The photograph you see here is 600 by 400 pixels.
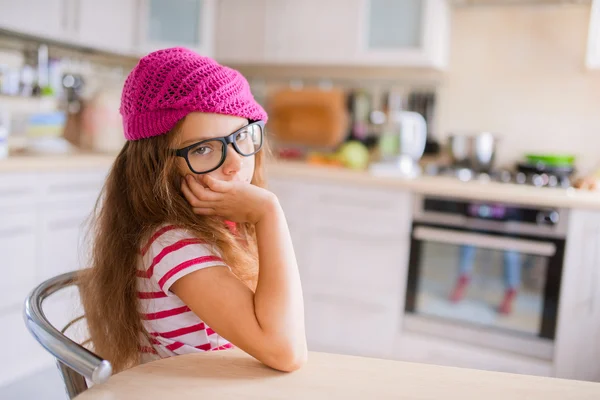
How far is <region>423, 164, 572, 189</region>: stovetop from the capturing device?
245 cm

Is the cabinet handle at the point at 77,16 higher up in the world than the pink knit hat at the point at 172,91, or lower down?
higher up

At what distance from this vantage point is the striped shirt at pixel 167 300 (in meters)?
0.79

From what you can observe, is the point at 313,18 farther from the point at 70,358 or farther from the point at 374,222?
the point at 70,358

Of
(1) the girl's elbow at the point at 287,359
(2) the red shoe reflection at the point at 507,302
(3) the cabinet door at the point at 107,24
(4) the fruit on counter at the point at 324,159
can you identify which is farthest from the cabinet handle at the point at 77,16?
(1) the girl's elbow at the point at 287,359

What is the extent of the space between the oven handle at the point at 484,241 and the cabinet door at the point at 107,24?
1.81 m

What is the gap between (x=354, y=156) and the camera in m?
2.89

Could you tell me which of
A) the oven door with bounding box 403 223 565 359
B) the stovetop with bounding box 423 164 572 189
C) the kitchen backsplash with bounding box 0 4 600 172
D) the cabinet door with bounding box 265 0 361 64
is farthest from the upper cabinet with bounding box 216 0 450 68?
the oven door with bounding box 403 223 565 359

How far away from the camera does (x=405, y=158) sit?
107 inches

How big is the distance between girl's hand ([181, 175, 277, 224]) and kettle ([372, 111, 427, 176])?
1850 millimetres

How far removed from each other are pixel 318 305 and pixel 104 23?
5.82ft

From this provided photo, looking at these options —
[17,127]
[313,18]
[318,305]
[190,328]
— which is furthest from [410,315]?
[17,127]

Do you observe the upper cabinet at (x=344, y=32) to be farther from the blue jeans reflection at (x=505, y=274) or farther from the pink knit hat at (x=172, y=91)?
the pink knit hat at (x=172, y=91)

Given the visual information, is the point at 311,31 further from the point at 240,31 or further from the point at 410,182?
the point at 410,182

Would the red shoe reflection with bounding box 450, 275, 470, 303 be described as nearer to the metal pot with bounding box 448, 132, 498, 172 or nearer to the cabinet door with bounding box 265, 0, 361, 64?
the metal pot with bounding box 448, 132, 498, 172
